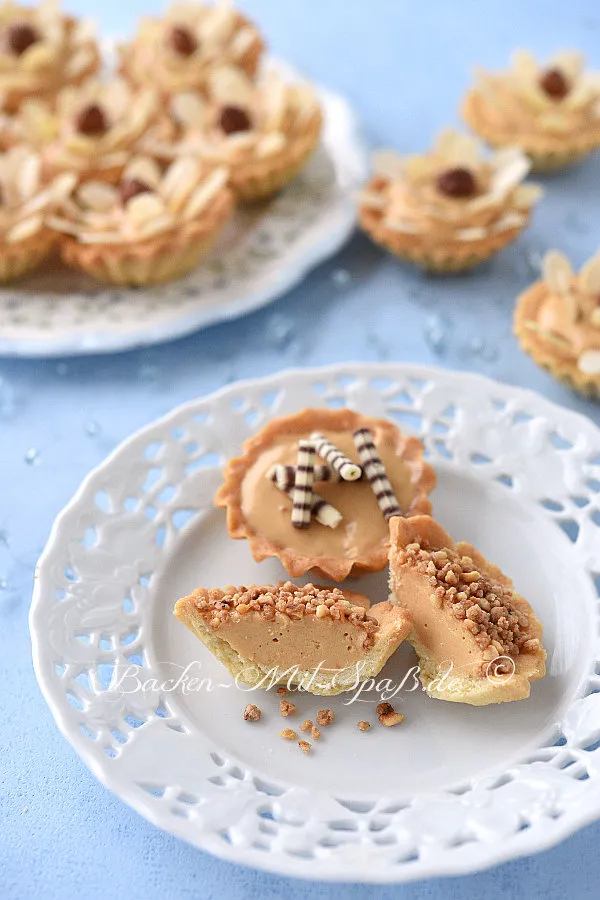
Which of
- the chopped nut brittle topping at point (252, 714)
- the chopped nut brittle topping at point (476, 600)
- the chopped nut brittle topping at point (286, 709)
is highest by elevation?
the chopped nut brittle topping at point (476, 600)

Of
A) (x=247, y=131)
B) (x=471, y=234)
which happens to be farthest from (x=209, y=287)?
(x=471, y=234)

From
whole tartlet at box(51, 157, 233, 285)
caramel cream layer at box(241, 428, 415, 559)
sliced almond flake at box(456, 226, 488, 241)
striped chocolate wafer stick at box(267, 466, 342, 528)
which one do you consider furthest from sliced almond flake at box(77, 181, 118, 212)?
striped chocolate wafer stick at box(267, 466, 342, 528)

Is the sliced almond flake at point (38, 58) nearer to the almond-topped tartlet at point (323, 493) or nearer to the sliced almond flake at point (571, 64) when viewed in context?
the sliced almond flake at point (571, 64)

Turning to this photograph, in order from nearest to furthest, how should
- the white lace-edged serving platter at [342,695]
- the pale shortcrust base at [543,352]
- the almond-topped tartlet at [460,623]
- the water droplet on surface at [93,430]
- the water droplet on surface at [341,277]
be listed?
the white lace-edged serving platter at [342,695], the almond-topped tartlet at [460,623], the pale shortcrust base at [543,352], the water droplet on surface at [93,430], the water droplet on surface at [341,277]

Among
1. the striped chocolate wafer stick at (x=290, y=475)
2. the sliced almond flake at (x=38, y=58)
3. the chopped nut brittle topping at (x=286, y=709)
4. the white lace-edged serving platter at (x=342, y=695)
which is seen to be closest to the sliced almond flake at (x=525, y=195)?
the white lace-edged serving platter at (x=342, y=695)

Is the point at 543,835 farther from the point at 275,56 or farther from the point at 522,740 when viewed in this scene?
the point at 275,56

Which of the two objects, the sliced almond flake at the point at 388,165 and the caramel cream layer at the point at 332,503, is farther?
the sliced almond flake at the point at 388,165

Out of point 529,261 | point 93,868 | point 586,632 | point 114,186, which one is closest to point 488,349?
point 529,261
